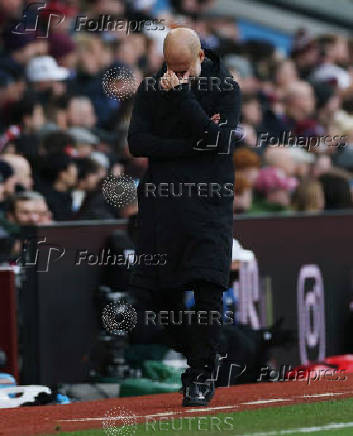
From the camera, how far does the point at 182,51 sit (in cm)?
636

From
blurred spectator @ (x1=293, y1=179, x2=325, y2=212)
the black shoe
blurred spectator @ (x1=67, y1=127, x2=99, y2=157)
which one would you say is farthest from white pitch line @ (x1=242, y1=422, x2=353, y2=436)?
blurred spectator @ (x1=293, y1=179, x2=325, y2=212)

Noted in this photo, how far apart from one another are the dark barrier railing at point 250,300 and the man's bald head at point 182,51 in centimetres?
232

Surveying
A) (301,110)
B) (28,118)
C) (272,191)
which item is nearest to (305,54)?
(301,110)

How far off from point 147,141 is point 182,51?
0.48m

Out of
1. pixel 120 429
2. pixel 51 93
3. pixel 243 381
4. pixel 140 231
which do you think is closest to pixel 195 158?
pixel 140 231

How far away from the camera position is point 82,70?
1102 cm

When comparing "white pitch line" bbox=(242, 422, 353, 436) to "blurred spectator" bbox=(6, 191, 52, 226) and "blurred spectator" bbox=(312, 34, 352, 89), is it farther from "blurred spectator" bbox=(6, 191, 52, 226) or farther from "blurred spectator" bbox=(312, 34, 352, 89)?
"blurred spectator" bbox=(312, 34, 352, 89)

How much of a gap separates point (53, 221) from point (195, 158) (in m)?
2.89

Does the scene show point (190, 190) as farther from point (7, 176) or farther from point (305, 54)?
point (305, 54)

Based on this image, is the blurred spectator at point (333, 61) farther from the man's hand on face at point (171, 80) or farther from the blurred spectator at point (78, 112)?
the man's hand on face at point (171, 80)

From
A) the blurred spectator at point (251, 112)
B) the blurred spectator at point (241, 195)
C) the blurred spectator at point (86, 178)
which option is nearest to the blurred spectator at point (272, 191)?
the blurred spectator at point (241, 195)

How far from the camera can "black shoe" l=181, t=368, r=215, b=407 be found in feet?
21.2

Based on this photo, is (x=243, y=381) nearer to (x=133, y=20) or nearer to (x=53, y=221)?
(x=53, y=221)

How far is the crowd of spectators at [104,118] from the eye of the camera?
31.1ft
